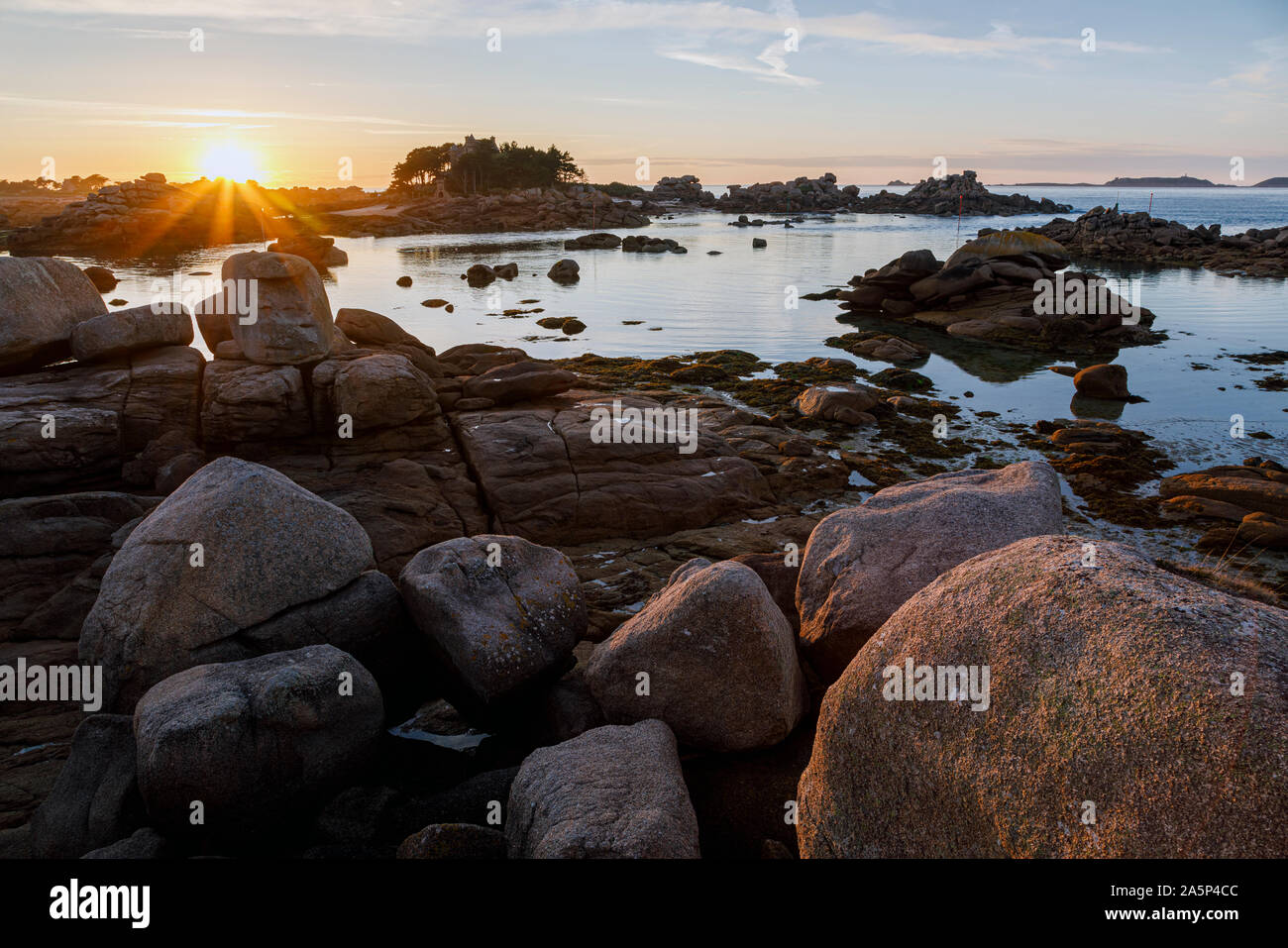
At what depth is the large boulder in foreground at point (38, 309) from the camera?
15289mm

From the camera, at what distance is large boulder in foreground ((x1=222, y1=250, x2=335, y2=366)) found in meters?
16.7

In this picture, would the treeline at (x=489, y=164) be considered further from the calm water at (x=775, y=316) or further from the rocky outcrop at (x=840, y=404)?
the rocky outcrop at (x=840, y=404)

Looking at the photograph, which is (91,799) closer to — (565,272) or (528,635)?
(528,635)

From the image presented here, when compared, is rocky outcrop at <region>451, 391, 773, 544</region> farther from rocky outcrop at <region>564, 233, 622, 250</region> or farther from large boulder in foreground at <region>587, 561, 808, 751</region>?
rocky outcrop at <region>564, 233, 622, 250</region>

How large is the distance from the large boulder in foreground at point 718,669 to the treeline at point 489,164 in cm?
12064

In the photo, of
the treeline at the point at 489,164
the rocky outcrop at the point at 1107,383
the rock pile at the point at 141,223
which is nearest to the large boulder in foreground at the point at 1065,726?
the rocky outcrop at the point at 1107,383

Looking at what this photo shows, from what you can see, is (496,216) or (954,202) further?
(954,202)

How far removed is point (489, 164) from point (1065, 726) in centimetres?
12567

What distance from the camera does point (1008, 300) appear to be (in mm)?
38688

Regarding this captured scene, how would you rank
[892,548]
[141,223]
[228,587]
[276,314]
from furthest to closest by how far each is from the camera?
[141,223] → [276,314] → [228,587] → [892,548]

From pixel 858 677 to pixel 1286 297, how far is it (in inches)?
2077

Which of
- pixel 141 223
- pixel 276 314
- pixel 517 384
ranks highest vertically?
pixel 141 223

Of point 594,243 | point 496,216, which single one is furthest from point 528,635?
point 496,216

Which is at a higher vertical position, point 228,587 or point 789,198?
point 789,198
